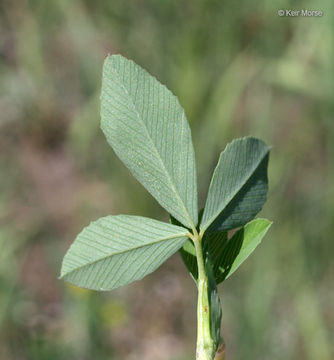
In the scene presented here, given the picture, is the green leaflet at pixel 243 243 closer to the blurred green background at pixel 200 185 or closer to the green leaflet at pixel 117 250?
the green leaflet at pixel 117 250

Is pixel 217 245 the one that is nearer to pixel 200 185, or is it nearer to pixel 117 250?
pixel 117 250

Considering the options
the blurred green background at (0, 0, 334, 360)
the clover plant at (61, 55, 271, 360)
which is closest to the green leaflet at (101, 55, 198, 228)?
the clover plant at (61, 55, 271, 360)

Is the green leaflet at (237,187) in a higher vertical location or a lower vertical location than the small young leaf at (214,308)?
higher

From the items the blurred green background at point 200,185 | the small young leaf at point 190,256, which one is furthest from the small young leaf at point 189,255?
the blurred green background at point 200,185

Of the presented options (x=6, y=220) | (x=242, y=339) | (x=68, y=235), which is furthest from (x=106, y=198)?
(x=242, y=339)

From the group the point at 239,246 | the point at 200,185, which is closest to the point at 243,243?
the point at 239,246

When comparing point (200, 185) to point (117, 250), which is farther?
point (200, 185)

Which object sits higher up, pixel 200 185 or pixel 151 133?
pixel 151 133
